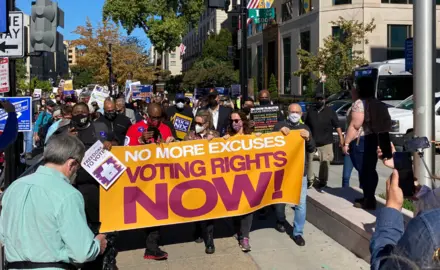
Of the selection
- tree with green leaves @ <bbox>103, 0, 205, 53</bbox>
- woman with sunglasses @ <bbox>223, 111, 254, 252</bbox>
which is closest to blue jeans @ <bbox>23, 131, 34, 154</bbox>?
woman with sunglasses @ <bbox>223, 111, 254, 252</bbox>

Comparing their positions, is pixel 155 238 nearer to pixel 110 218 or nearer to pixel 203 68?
pixel 110 218

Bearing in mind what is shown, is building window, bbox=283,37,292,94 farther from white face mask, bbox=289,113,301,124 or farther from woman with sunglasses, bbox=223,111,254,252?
woman with sunglasses, bbox=223,111,254,252

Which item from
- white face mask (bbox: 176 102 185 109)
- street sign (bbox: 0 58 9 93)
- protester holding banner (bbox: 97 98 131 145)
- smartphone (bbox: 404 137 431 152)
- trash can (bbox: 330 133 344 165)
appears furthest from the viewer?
trash can (bbox: 330 133 344 165)

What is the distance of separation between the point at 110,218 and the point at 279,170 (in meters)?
2.18

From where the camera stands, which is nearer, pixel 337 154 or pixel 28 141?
pixel 337 154

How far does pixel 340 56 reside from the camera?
32.0m

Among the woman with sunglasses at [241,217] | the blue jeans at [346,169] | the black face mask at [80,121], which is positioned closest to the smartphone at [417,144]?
the woman with sunglasses at [241,217]

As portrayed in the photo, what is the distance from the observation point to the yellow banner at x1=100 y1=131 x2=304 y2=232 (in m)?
6.02

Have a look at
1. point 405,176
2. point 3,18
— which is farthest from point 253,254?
point 3,18

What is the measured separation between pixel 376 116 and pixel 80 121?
3718 millimetres

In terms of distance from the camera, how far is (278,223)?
278 inches

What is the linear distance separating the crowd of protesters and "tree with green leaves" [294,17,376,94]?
2093cm

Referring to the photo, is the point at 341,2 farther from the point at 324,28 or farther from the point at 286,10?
the point at 286,10

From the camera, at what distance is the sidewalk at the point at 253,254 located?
5746mm
